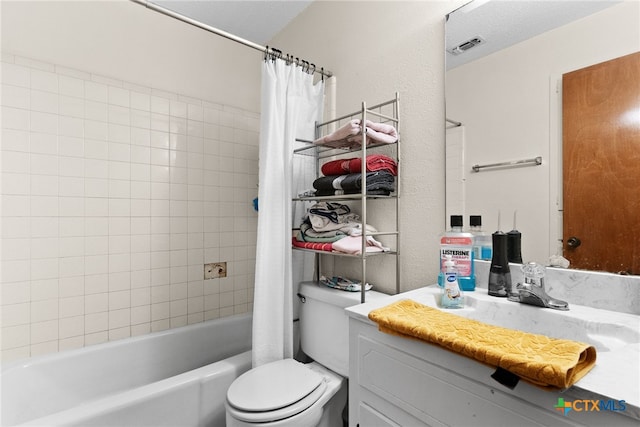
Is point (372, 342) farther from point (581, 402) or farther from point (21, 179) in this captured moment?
point (21, 179)

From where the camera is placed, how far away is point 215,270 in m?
2.10

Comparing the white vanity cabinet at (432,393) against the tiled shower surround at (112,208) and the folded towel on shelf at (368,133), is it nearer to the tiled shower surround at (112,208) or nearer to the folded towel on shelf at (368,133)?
the folded towel on shelf at (368,133)

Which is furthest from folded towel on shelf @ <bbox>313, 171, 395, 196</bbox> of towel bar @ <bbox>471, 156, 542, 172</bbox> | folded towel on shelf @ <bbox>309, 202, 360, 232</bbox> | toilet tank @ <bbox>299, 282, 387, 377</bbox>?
toilet tank @ <bbox>299, 282, 387, 377</bbox>

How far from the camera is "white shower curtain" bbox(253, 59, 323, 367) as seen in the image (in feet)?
4.73

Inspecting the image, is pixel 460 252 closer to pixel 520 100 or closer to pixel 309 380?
pixel 520 100

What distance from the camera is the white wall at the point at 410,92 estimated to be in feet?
4.15

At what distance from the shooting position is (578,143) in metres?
0.92

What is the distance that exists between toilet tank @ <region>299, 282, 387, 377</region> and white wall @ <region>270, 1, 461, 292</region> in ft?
0.78

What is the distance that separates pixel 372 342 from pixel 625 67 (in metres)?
1.02

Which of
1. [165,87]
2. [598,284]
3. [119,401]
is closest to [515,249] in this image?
[598,284]

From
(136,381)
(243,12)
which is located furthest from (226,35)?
(136,381)

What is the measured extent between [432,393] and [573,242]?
2.07 ft

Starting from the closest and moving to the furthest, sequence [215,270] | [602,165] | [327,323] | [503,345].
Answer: [503,345], [602,165], [327,323], [215,270]

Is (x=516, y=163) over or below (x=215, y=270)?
over
